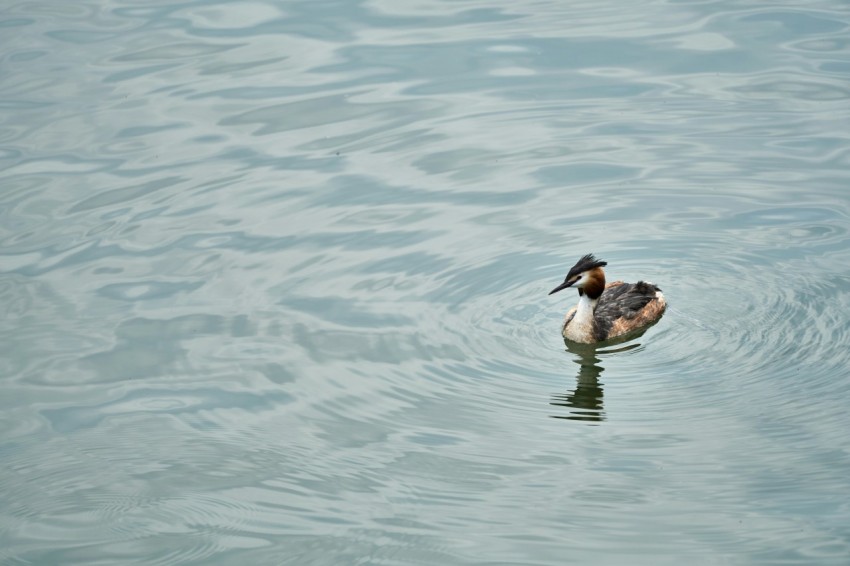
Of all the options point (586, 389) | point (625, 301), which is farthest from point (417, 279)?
point (586, 389)

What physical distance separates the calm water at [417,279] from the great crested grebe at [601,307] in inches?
9.2

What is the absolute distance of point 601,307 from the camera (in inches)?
528

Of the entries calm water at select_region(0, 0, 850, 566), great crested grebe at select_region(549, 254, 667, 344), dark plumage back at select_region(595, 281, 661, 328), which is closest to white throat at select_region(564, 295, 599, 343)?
great crested grebe at select_region(549, 254, 667, 344)

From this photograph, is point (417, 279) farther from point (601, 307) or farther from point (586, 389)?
point (586, 389)

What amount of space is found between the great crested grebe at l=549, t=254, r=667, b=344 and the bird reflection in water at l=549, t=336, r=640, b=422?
0.44 feet

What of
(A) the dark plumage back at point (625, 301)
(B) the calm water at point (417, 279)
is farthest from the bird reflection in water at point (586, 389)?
(A) the dark plumage back at point (625, 301)

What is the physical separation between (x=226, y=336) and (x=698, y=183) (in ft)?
18.9

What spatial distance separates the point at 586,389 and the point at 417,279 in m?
2.65

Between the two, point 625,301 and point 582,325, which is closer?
point 582,325

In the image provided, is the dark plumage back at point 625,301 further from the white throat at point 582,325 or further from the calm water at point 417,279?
the calm water at point 417,279

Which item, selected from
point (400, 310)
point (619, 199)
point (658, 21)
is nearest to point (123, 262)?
point (400, 310)

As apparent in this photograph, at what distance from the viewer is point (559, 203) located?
1525 centimetres

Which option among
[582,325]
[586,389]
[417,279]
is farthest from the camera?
[417,279]

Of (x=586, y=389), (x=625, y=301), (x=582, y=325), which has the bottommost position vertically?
(x=586, y=389)
